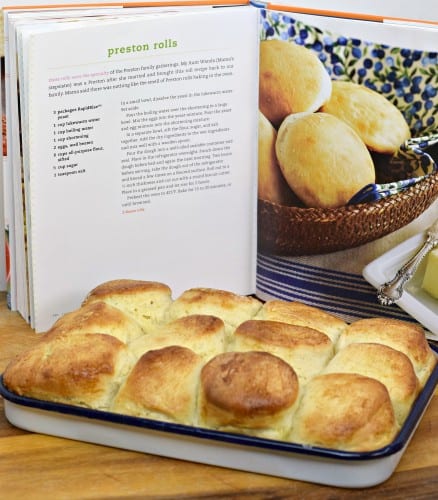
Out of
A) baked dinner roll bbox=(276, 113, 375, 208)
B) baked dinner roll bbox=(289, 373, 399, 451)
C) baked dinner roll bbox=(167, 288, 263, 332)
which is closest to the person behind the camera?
baked dinner roll bbox=(289, 373, 399, 451)

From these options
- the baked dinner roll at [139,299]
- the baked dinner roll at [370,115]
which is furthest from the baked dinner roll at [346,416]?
the baked dinner roll at [370,115]

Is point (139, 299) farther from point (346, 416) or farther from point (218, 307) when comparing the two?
point (346, 416)

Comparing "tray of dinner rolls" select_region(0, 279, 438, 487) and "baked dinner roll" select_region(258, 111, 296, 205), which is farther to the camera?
"baked dinner roll" select_region(258, 111, 296, 205)

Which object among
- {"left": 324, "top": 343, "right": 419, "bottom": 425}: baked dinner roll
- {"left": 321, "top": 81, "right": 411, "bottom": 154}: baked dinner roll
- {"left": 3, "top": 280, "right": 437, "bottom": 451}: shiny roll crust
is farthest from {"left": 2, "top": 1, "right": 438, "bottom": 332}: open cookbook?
{"left": 324, "top": 343, "right": 419, "bottom": 425}: baked dinner roll

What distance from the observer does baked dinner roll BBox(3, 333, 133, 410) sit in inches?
36.7

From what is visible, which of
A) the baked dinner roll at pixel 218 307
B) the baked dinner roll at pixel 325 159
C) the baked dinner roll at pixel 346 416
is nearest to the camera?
the baked dinner roll at pixel 346 416

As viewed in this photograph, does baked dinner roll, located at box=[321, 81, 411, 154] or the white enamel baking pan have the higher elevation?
baked dinner roll, located at box=[321, 81, 411, 154]

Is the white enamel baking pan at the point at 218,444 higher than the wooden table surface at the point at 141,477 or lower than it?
higher

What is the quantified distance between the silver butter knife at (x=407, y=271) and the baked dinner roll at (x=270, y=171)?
15 centimetres

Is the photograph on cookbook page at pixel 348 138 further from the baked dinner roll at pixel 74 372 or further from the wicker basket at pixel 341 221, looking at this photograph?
the baked dinner roll at pixel 74 372

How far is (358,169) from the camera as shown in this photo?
1.17 metres

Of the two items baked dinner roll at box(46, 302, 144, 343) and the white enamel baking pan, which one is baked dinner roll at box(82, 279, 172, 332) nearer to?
baked dinner roll at box(46, 302, 144, 343)

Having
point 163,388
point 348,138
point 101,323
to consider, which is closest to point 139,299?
point 101,323

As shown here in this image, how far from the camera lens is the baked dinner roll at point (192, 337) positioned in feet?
3.21
